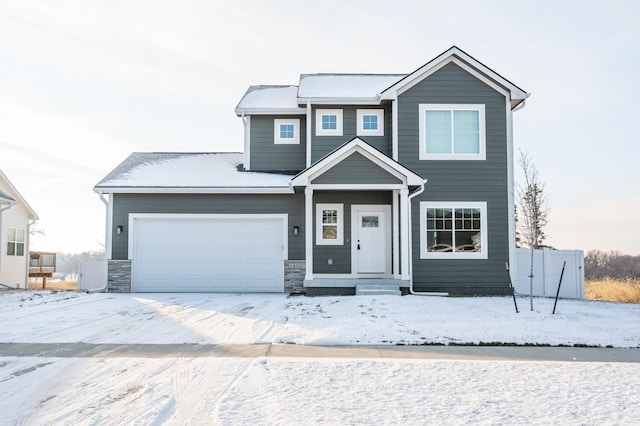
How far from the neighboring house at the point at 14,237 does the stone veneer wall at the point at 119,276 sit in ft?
24.2

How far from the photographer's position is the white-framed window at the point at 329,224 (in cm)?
1502

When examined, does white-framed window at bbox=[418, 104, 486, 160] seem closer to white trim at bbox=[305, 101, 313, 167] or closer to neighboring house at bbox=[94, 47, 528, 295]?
neighboring house at bbox=[94, 47, 528, 295]

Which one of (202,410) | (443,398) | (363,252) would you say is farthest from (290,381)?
(363,252)

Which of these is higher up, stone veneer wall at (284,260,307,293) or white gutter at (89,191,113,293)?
white gutter at (89,191,113,293)

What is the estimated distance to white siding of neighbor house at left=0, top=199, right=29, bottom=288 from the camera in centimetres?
2075

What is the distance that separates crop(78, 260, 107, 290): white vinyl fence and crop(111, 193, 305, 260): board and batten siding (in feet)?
15.0

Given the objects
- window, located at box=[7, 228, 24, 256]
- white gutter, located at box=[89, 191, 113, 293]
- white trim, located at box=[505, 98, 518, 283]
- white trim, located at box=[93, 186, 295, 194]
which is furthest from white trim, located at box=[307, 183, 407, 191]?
window, located at box=[7, 228, 24, 256]

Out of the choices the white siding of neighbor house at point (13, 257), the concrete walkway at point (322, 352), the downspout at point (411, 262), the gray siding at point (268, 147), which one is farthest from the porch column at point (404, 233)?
the white siding of neighbor house at point (13, 257)

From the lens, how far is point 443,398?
4.80 meters

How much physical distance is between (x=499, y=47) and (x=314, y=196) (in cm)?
688

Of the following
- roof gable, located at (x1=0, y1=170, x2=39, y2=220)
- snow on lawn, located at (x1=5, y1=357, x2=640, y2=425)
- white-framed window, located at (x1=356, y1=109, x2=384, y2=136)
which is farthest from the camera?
roof gable, located at (x1=0, y1=170, x2=39, y2=220)

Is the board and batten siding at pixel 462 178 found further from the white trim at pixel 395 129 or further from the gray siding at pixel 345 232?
the gray siding at pixel 345 232

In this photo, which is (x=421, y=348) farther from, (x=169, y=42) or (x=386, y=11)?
(x=169, y=42)

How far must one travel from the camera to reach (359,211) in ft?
49.4
